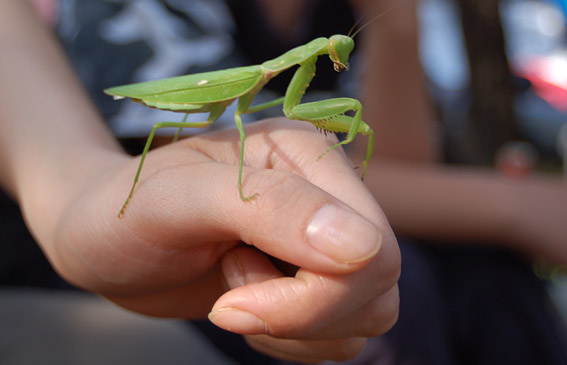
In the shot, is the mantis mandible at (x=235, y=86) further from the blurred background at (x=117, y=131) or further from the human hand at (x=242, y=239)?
the blurred background at (x=117, y=131)

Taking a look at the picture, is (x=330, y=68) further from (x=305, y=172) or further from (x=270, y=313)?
(x=270, y=313)

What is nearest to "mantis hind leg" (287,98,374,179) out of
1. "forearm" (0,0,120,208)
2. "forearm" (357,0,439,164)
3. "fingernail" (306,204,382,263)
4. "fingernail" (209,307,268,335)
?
"fingernail" (306,204,382,263)

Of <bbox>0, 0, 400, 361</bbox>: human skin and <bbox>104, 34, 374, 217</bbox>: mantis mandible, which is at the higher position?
<bbox>104, 34, 374, 217</bbox>: mantis mandible

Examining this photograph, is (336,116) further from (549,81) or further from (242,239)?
(549,81)

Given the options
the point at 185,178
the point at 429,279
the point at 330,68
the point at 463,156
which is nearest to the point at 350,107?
the point at 185,178

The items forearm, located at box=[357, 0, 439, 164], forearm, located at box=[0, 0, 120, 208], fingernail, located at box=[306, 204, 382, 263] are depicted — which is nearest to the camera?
fingernail, located at box=[306, 204, 382, 263]

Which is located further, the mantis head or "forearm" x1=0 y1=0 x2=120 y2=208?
"forearm" x1=0 y1=0 x2=120 y2=208

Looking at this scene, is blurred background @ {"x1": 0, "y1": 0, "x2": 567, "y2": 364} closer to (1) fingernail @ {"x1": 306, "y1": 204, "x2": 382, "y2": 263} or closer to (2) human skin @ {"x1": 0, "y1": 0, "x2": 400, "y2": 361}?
(2) human skin @ {"x1": 0, "y1": 0, "x2": 400, "y2": 361}

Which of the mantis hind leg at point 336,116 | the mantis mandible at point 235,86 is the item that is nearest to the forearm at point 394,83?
the mantis mandible at point 235,86
